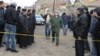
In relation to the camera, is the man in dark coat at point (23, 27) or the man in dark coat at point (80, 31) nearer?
the man in dark coat at point (80, 31)

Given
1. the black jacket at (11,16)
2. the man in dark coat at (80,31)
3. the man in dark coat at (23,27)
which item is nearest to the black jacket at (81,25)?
the man in dark coat at (80,31)

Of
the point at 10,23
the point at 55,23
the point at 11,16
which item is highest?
the point at 11,16

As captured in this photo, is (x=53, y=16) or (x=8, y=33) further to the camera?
(x=53, y=16)

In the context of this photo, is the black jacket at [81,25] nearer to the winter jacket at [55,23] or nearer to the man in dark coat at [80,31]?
the man in dark coat at [80,31]

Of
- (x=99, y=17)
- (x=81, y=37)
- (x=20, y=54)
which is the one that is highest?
(x=99, y=17)

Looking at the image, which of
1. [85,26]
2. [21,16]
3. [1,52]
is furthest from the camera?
[21,16]

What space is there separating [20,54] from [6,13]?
5.92ft

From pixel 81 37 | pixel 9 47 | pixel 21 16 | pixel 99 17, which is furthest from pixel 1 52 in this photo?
pixel 99 17

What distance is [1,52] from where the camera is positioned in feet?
43.4

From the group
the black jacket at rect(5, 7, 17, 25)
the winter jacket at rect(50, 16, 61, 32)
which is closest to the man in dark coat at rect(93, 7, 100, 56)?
the black jacket at rect(5, 7, 17, 25)

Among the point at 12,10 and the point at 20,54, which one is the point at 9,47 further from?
the point at 12,10

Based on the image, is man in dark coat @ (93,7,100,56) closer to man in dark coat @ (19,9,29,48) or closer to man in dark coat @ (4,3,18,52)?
man in dark coat @ (4,3,18,52)

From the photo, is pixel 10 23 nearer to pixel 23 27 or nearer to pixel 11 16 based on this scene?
pixel 11 16

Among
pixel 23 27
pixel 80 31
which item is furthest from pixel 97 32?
pixel 23 27
